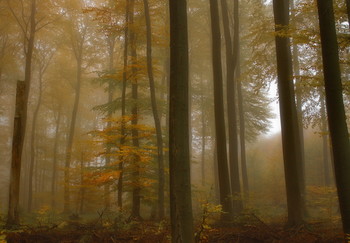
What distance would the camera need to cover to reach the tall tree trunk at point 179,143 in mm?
5172

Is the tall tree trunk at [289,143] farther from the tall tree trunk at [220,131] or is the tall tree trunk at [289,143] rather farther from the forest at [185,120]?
the tall tree trunk at [220,131]

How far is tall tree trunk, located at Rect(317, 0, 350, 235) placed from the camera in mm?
5766

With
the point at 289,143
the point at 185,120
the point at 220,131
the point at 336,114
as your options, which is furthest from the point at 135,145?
the point at 336,114

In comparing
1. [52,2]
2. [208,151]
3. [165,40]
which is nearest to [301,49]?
[165,40]

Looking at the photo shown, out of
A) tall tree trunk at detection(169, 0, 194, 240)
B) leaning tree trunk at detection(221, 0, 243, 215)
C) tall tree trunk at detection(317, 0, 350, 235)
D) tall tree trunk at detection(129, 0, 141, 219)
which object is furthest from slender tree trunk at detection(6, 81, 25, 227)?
tall tree trunk at detection(317, 0, 350, 235)

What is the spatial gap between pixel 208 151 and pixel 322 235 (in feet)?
87.9

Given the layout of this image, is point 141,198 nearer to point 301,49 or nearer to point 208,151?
point 301,49

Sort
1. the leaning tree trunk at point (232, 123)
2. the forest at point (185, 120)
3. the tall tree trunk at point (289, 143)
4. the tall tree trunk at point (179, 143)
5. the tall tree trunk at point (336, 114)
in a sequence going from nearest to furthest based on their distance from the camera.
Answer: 1. the tall tree trunk at point (179, 143)
2. the tall tree trunk at point (336, 114)
3. the forest at point (185, 120)
4. the tall tree trunk at point (289, 143)
5. the leaning tree trunk at point (232, 123)

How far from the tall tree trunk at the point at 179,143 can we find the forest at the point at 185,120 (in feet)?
0.07

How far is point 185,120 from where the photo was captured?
17.6 ft

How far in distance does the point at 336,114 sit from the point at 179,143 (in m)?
3.34

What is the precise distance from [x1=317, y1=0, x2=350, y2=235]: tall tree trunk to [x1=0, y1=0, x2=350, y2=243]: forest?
0.07ft

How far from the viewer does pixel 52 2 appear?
15.4 meters

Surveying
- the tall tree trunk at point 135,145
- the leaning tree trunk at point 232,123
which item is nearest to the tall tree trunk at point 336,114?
the leaning tree trunk at point 232,123
